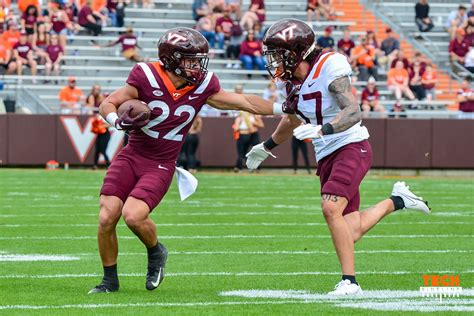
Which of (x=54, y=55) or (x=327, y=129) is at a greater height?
(x=327, y=129)

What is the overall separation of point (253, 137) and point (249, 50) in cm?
355

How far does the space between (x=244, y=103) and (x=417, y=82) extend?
18.0 metres

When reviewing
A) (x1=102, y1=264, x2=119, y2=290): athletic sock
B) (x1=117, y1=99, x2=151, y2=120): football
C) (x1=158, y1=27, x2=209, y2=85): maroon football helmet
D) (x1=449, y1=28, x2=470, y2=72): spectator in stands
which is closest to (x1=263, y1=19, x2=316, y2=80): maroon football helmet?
(x1=158, y1=27, x2=209, y2=85): maroon football helmet

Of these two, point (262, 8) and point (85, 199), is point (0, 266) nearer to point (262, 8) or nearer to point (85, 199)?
point (85, 199)

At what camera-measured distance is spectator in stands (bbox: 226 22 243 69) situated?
2609 cm

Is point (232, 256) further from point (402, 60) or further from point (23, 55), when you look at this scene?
point (402, 60)

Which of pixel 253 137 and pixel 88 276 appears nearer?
pixel 88 276

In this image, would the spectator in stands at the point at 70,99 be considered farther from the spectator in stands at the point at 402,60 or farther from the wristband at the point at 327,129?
the wristband at the point at 327,129

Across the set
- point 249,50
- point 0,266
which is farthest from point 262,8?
point 0,266

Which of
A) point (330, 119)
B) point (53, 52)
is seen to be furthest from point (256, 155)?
point (53, 52)

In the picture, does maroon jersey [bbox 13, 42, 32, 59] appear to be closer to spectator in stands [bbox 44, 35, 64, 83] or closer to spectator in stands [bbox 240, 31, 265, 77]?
spectator in stands [bbox 44, 35, 64, 83]

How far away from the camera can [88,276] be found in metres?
8.20

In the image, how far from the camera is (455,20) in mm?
27766

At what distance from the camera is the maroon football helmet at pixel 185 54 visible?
7469 millimetres
